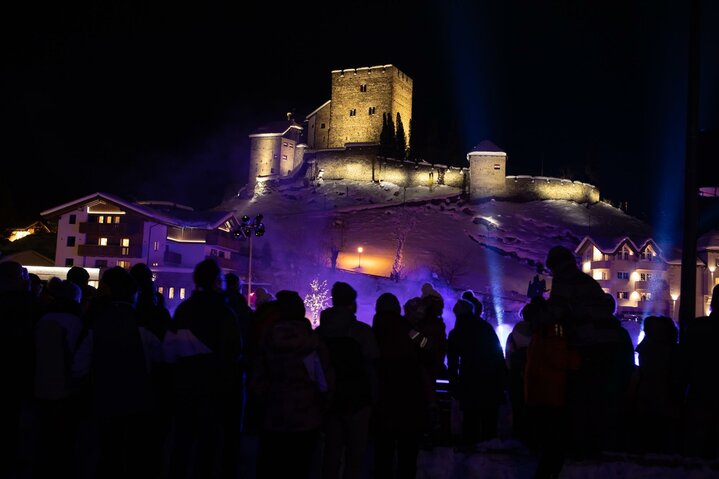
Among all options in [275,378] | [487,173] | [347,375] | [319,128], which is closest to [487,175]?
[487,173]

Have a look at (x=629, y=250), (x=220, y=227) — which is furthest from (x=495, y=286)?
(x=220, y=227)

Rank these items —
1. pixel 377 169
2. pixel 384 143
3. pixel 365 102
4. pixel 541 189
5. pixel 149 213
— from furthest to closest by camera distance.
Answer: pixel 365 102 → pixel 384 143 → pixel 377 169 → pixel 541 189 → pixel 149 213

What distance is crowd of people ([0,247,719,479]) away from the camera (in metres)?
4.78

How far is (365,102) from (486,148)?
17.3 m

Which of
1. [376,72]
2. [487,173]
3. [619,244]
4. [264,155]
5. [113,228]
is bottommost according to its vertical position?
[113,228]

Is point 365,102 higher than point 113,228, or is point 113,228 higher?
point 365,102

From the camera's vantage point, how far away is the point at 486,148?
3174 inches

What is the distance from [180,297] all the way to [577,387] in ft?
109

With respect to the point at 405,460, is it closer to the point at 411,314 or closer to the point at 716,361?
the point at 411,314

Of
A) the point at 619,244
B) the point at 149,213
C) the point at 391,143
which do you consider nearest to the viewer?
the point at 149,213

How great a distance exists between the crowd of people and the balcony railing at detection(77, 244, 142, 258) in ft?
109

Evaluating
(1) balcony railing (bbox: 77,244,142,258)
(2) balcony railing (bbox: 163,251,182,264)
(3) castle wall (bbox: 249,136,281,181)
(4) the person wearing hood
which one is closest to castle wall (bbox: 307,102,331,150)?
(3) castle wall (bbox: 249,136,281,181)

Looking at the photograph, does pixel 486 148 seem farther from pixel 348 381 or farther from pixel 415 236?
pixel 348 381

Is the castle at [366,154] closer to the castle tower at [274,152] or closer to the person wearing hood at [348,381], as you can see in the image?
the castle tower at [274,152]
